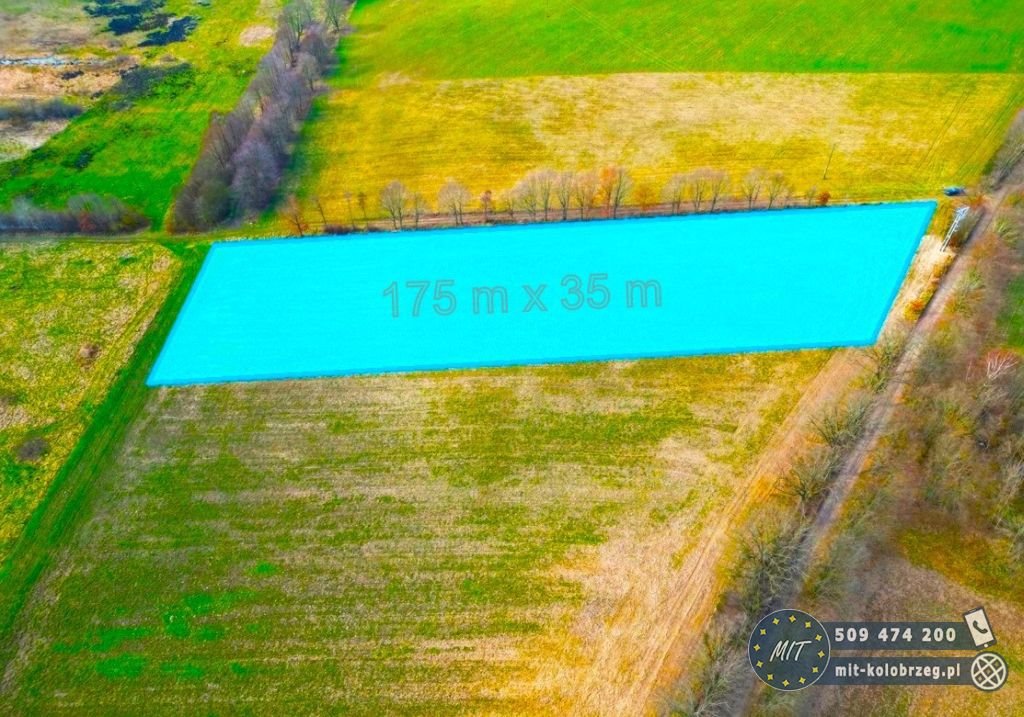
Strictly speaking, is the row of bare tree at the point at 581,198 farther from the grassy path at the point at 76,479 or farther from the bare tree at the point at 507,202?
the grassy path at the point at 76,479

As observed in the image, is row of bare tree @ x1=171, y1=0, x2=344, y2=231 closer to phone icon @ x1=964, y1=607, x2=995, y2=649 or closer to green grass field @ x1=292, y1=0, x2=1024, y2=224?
green grass field @ x1=292, y1=0, x2=1024, y2=224

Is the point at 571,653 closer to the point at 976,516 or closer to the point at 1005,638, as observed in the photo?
the point at 1005,638

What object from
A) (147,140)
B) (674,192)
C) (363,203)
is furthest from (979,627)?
(147,140)

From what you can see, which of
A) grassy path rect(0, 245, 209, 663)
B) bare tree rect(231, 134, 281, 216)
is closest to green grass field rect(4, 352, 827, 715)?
grassy path rect(0, 245, 209, 663)

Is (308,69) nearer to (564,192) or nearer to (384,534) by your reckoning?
(564,192)

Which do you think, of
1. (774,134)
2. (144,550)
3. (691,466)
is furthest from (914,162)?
(144,550)

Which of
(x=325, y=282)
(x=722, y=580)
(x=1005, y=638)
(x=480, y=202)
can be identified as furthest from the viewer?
(x=480, y=202)

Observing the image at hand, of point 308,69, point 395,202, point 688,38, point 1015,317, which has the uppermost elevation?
point 688,38
